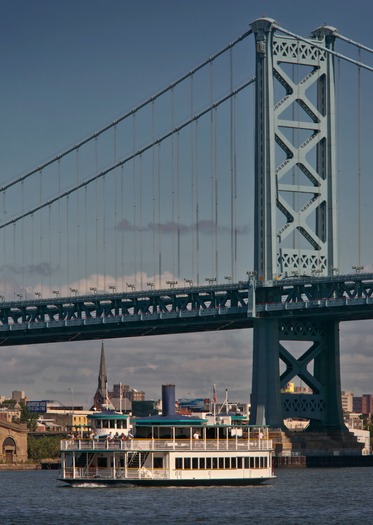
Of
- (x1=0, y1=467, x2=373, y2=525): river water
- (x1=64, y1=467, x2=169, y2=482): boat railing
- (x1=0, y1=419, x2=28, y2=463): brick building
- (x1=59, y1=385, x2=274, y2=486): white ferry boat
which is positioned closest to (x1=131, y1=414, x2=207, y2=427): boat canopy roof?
(x1=59, y1=385, x2=274, y2=486): white ferry boat

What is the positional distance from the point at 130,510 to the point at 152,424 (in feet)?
39.1

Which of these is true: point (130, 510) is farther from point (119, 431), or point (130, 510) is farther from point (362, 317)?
point (362, 317)

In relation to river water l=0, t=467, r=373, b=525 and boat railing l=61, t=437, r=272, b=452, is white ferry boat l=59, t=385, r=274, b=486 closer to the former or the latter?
boat railing l=61, t=437, r=272, b=452

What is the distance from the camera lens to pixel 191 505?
87625mm

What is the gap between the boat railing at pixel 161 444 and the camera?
94.9 m

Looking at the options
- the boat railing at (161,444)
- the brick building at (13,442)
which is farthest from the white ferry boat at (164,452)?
the brick building at (13,442)

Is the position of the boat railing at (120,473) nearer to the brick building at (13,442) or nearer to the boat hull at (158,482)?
the boat hull at (158,482)

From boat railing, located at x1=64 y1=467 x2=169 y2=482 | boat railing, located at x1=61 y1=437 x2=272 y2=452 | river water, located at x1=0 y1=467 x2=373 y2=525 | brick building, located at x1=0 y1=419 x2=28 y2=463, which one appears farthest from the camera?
brick building, located at x1=0 y1=419 x2=28 y2=463

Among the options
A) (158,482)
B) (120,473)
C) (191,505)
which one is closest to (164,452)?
(158,482)

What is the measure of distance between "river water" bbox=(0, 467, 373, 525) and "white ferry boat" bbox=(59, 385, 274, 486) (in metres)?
0.66

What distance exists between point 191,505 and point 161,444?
815 centimetres

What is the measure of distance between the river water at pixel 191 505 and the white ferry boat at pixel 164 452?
2.17ft

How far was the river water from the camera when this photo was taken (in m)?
81.5

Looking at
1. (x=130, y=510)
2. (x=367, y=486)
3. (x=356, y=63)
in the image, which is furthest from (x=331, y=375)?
(x=130, y=510)
